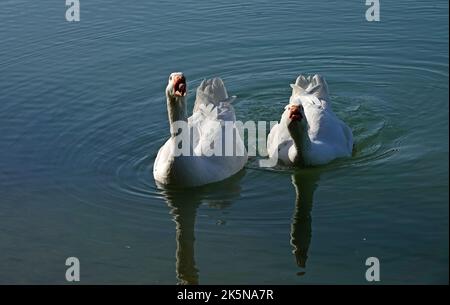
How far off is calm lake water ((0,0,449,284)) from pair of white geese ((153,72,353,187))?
28 cm

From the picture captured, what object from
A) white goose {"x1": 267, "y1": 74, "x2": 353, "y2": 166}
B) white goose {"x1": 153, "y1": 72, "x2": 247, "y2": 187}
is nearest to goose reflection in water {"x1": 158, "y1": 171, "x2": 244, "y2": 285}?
white goose {"x1": 153, "y1": 72, "x2": 247, "y2": 187}

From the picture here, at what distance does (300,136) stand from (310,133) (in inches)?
37.3

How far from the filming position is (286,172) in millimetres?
15078

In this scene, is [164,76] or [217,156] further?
[164,76]

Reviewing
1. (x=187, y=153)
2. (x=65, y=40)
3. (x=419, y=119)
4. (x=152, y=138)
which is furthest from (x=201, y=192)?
(x=65, y=40)

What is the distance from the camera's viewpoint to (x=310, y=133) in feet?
51.6

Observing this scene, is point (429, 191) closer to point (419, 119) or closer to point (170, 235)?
point (419, 119)

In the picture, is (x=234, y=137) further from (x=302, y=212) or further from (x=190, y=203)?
(x=302, y=212)

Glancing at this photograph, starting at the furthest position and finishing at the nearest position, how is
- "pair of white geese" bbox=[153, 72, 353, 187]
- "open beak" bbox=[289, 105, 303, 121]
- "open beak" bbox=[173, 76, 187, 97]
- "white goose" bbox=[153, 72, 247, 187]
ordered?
"open beak" bbox=[289, 105, 303, 121] < "pair of white geese" bbox=[153, 72, 353, 187] < "white goose" bbox=[153, 72, 247, 187] < "open beak" bbox=[173, 76, 187, 97]

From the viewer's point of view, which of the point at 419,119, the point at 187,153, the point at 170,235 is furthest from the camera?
the point at 419,119

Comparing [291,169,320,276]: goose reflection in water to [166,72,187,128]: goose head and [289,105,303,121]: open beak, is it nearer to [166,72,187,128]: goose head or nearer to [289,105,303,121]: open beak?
[289,105,303,121]: open beak

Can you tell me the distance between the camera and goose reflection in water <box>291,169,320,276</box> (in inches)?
482

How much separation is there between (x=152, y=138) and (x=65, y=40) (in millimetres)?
6272

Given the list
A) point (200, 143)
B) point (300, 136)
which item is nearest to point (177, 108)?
point (200, 143)
